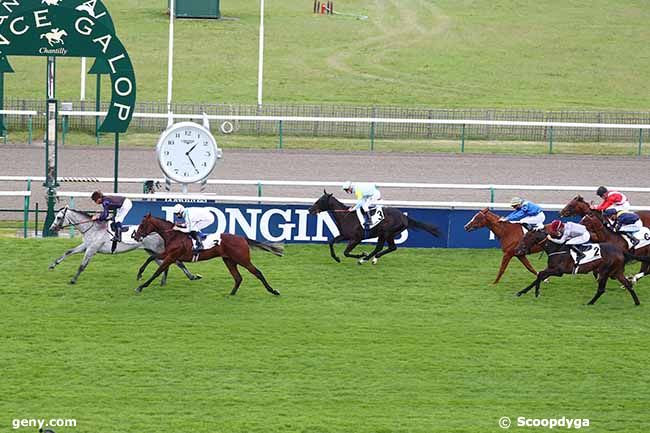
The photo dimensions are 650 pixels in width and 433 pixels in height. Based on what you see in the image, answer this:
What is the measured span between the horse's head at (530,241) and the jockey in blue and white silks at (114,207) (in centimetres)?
559

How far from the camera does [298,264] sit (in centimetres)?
1880

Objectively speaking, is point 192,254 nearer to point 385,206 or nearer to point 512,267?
point 385,206

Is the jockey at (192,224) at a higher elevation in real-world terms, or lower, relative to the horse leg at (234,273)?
higher

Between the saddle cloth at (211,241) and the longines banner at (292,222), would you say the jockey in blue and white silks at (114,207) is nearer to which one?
the saddle cloth at (211,241)

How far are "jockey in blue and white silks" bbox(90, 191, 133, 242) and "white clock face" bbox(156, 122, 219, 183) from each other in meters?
2.49

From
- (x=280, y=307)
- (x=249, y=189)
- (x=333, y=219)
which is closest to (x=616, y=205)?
(x=333, y=219)

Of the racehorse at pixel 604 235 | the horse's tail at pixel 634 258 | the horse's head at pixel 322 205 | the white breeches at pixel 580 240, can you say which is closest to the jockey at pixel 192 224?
the horse's head at pixel 322 205

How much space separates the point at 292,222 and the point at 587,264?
16.5ft

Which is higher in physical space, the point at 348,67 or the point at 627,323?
the point at 348,67

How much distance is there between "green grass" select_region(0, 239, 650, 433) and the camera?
502 inches

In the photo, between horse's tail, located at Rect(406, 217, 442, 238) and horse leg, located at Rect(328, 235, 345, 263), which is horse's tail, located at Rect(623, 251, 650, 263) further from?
horse leg, located at Rect(328, 235, 345, 263)

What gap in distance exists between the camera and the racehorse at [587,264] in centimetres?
1672

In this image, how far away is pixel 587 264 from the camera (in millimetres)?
16859

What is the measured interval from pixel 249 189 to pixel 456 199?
4260 millimetres
